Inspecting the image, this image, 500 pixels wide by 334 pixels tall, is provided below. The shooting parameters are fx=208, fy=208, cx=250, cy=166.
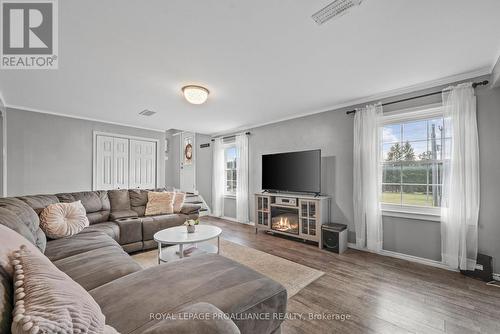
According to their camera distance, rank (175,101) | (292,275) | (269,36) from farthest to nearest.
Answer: (175,101)
(292,275)
(269,36)

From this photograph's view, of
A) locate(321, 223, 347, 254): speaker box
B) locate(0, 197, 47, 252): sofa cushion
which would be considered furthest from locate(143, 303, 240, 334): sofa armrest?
locate(321, 223, 347, 254): speaker box

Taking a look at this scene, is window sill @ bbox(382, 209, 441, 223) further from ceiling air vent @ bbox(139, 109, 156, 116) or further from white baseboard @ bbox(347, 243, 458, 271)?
ceiling air vent @ bbox(139, 109, 156, 116)

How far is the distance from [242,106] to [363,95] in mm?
1948

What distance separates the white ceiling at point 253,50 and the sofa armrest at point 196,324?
74.1 inches

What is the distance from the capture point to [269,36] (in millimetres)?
1850

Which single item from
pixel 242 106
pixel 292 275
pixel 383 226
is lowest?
pixel 292 275

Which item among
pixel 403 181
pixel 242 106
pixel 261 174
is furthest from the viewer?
pixel 261 174

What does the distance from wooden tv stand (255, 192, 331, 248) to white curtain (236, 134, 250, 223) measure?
75cm

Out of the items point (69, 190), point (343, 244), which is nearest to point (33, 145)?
point (69, 190)

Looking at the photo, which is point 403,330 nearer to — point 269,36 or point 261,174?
point 269,36

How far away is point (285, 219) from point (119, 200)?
2968 millimetres

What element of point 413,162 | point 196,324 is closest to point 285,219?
point 413,162

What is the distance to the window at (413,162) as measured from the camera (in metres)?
2.78

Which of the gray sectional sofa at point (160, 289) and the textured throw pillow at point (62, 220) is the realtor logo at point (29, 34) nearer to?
the gray sectional sofa at point (160, 289)
